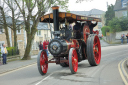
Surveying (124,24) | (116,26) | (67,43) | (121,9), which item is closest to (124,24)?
(124,24)

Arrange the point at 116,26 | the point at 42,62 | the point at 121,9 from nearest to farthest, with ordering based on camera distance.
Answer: the point at 42,62, the point at 116,26, the point at 121,9

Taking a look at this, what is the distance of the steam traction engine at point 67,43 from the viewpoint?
8891mm

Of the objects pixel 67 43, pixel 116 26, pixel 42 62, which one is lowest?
pixel 42 62

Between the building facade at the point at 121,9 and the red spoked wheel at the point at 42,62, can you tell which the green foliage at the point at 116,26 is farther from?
the red spoked wheel at the point at 42,62

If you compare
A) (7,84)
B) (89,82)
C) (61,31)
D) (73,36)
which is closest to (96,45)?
(73,36)

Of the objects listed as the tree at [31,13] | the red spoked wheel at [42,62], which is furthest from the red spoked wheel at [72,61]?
the tree at [31,13]

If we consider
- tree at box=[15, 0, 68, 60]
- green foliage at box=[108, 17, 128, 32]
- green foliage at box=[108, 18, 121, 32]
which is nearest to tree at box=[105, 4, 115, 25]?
green foliage at box=[108, 18, 121, 32]

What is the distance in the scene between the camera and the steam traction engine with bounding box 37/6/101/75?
8.89 meters

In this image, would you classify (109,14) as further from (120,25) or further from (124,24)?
(120,25)

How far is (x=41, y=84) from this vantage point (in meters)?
7.25

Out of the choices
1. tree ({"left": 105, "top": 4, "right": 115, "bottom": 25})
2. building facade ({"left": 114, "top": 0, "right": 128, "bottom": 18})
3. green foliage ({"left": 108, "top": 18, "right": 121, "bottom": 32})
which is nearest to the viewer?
green foliage ({"left": 108, "top": 18, "right": 121, "bottom": 32})

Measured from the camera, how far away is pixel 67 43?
30.5 ft

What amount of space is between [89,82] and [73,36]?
3454mm

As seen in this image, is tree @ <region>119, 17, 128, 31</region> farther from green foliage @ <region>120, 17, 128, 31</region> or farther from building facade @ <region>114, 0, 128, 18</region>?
building facade @ <region>114, 0, 128, 18</region>
